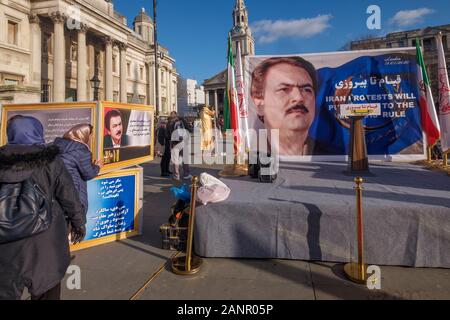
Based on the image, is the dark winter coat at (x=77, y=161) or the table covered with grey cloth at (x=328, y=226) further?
the table covered with grey cloth at (x=328, y=226)

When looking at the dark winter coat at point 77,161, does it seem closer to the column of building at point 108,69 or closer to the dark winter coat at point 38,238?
the dark winter coat at point 38,238

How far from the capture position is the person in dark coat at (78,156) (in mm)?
2994

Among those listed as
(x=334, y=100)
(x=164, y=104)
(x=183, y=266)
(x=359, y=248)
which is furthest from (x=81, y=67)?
(x=359, y=248)

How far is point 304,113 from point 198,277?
5.50 m

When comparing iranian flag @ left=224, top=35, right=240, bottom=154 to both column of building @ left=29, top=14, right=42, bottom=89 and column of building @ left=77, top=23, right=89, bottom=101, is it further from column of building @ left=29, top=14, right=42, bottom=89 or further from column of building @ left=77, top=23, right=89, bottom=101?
column of building @ left=77, top=23, right=89, bottom=101

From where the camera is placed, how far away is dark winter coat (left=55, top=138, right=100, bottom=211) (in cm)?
299

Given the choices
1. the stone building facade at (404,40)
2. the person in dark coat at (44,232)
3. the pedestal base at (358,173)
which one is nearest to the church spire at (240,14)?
the stone building facade at (404,40)

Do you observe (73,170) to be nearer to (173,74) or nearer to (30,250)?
(30,250)

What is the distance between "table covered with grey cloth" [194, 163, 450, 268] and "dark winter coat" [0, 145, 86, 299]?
66.1 inches

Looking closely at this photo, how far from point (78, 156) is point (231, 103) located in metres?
4.27

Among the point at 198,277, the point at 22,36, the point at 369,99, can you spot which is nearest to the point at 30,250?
the point at 198,277

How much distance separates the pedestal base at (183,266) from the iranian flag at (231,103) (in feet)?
11.5

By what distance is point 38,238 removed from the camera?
77.7 inches

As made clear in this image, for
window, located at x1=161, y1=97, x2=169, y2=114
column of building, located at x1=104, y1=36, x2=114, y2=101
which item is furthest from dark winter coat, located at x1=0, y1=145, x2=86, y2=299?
window, located at x1=161, y1=97, x2=169, y2=114
